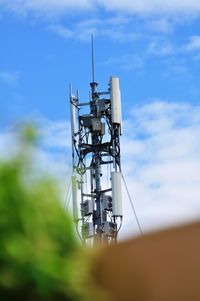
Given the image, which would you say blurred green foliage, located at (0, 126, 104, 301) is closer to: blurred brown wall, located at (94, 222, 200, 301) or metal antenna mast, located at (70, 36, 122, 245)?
blurred brown wall, located at (94, 222, 200, 301)

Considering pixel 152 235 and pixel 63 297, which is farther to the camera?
pixel 152 235

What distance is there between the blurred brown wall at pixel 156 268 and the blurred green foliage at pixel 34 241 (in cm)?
6

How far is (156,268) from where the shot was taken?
664 mm

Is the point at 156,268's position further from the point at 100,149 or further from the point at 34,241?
the point at 100,149

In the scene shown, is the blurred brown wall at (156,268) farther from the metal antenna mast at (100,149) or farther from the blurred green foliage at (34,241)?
the metal antenna mast at (100,149)

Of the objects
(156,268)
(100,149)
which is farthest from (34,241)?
(100,149)

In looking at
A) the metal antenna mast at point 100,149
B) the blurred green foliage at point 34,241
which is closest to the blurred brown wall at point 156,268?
the blurred green foliage at point 34,241

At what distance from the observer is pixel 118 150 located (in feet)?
55.4

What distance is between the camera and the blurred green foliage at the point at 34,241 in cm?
56

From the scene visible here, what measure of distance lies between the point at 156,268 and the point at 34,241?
16 centimetres

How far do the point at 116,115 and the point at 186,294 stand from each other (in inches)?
660

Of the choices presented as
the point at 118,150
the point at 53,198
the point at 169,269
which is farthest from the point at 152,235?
the point at 118,150

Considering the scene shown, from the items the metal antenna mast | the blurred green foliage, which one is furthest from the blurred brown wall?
the metal antenna mast

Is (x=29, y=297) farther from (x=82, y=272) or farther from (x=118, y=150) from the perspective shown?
(x=118, y=150)
